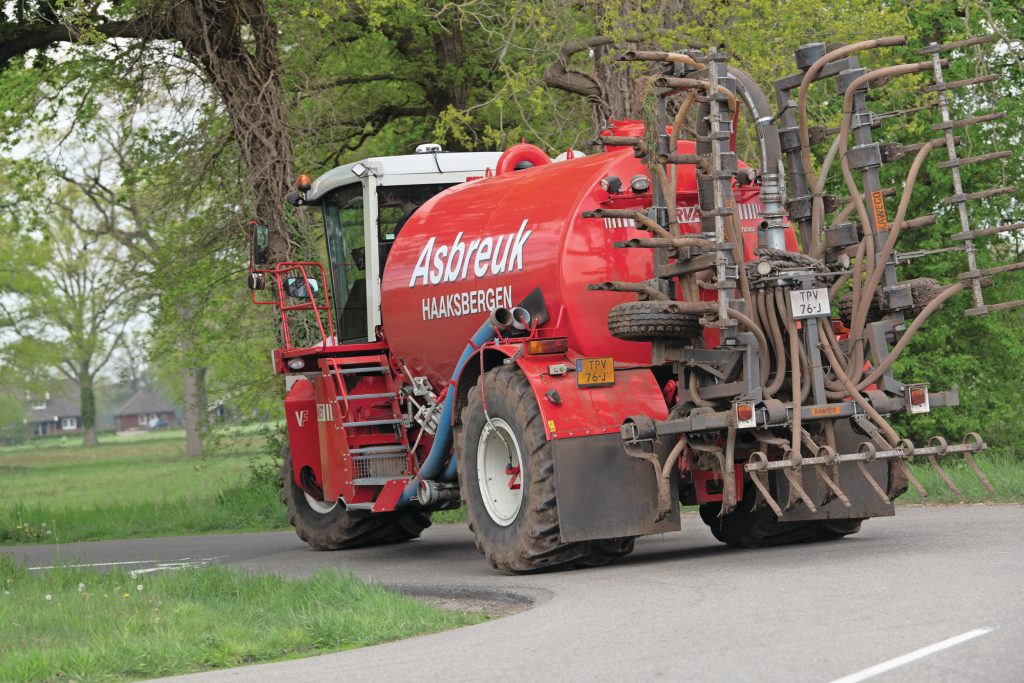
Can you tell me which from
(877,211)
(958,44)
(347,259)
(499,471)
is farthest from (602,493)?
(347,259)

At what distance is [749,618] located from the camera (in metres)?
8.09

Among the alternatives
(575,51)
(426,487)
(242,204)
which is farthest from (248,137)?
(426,487)

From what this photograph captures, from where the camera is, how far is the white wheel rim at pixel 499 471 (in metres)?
11.7

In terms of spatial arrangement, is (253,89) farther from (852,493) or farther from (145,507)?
(852,493)

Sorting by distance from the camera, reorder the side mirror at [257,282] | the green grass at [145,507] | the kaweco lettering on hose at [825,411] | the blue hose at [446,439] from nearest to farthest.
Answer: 1. the kaweco lettering on hose at [825,411]
2. the blue hose at [446,439]
3. the side mirror at [257,282]
4. the green grass at [145,507]

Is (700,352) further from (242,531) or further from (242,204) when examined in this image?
(242,204)

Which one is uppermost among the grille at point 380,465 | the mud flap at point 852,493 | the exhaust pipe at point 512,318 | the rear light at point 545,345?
the exhaust pipe at point 512,318

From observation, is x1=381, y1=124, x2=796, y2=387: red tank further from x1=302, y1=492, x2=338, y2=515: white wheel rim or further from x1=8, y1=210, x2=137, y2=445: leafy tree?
x1=8, y1=210, x2=137, y2=445: leafy tree

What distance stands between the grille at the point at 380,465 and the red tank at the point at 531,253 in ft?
3.39

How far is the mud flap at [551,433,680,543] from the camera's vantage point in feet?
35.4

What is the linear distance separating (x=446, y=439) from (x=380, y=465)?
5.32ft

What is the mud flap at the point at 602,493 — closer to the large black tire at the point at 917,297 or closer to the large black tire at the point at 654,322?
the large black tire at the point at 654,322

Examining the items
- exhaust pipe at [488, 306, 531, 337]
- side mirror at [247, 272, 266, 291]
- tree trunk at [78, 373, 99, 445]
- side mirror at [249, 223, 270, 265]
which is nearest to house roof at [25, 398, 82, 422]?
tree trunk at [78, 373, 99, 445]

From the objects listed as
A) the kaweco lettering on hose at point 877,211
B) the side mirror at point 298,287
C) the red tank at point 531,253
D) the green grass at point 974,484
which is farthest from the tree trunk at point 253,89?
the kaweco lettering on hose at point 877,211
